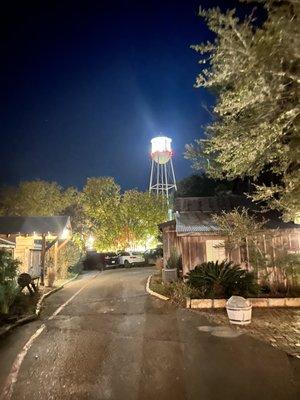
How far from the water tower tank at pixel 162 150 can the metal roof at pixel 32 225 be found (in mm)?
25862

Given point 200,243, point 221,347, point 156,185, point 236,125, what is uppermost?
point 156,185

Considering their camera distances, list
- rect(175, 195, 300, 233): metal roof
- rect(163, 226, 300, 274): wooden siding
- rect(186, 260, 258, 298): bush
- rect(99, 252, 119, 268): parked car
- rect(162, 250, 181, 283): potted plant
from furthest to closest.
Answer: rect(99, 252, 119, 268): parked car, rect(162, 250, 181, 283): potted plant, rect(175, 195, 300, 233): metal roof, rect(163, 226, 300, 274): wooden siding, rect(186, 260, 258, 298): bush

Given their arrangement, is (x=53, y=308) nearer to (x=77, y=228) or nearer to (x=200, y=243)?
(x=200, y=243)

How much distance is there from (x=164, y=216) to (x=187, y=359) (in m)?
40.0

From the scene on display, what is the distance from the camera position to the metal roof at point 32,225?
24116 millimetres

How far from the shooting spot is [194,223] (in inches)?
669

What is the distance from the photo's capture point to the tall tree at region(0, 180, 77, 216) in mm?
49812

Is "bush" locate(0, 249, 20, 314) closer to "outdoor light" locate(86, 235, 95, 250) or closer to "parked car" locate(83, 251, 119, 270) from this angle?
"parked car" locate(83, 251, 119, 270)

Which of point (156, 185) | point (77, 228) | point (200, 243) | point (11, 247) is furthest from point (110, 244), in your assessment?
point (200, 243)

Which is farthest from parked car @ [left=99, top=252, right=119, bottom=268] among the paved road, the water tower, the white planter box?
the white planter box

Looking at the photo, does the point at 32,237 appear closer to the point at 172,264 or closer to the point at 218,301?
the point at 172,264

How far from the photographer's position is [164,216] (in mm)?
46938

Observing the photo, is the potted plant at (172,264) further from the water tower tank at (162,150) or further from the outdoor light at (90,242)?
the water tower tank at (162,150)

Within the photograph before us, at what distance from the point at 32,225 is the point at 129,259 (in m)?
10.8
